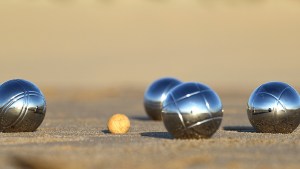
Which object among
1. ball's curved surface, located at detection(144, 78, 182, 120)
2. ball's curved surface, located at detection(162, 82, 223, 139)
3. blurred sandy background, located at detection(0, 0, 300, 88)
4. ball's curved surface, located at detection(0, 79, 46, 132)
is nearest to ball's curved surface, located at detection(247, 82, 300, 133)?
ball's curved surface, located at detection(162, 82, 223, 139)

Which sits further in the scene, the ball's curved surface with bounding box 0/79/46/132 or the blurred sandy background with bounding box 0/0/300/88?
the blurred sandy background with bounding box 0/0/300/88

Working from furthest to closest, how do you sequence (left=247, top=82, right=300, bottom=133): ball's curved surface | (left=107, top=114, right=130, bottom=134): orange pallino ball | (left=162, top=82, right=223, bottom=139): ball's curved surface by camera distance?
(left=107, top=114, right=130, bottom=134): orange pallino ball
(left=247, top=82, right=300, bottom=133): ball's curved surface
(left=162, top=82, right=223, bottom=139): ball's curved surface

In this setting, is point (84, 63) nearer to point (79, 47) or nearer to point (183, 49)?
point (79, 47)

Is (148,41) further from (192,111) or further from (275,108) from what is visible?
(192,111)

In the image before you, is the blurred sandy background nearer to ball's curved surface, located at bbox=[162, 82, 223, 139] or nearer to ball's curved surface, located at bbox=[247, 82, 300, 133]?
ball's curved surface, located at bbox=[247, 82, 300, 133]

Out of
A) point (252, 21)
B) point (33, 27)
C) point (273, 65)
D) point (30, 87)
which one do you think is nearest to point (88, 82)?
point (33, 27)

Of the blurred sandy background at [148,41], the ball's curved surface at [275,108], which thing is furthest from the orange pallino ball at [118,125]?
the blurred sandy background at [148,41]
